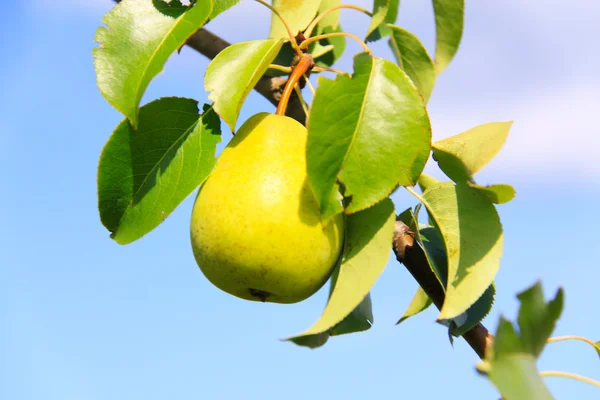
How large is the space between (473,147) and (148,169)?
636 millimetres

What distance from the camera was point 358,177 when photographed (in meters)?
1.21

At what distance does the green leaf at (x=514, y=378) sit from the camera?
81 cm

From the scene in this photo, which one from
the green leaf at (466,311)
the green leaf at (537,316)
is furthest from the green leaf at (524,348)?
the green leaf at (466,311)

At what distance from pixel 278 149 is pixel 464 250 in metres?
0.40

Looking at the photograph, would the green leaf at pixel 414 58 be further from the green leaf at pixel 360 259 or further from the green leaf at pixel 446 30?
the green leaf at pixel 360 259

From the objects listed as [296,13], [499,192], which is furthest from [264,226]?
[296,13]

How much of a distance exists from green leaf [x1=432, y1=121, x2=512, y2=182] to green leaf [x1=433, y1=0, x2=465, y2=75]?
23cm

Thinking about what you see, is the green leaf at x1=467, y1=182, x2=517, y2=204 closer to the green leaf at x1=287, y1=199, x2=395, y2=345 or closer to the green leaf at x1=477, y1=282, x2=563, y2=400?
the green leaf at x1=287, y1=199, x2=395, y2=345

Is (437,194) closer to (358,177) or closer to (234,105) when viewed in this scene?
(358,177)

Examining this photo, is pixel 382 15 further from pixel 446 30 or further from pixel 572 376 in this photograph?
pixel 572 376

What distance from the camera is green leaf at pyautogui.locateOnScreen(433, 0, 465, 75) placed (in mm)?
1519

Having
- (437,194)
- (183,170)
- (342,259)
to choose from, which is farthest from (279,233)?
(437,194)

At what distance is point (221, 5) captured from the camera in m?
1.39

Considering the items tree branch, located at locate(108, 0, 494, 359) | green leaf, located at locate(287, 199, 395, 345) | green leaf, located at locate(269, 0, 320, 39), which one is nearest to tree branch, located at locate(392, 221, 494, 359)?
tree branch, located at locate(108, 0, 494, 359)
